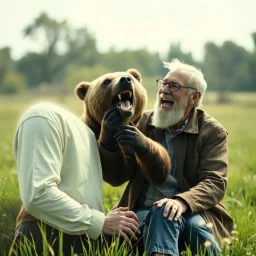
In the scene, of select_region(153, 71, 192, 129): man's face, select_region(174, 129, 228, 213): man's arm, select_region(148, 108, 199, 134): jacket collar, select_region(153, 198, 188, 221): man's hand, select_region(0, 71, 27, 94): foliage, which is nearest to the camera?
select_region(153, 198, 188, 221): man's hand

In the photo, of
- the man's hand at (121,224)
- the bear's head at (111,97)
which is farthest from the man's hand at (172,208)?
the bear's head at (111,97)

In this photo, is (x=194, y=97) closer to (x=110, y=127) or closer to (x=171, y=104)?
(x=171, y=104)

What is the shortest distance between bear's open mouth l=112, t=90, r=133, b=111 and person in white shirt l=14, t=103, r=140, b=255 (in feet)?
1.39

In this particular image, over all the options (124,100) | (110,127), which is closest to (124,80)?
(124,100)

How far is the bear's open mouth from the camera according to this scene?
3.83 meters

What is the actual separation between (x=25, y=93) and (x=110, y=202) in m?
69.1

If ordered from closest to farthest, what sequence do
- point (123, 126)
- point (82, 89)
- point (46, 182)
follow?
point (46, 182) < point (123, 126) < point (82, 89)

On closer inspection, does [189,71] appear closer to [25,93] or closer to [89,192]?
[89,192]

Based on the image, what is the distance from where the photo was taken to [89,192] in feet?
11.3

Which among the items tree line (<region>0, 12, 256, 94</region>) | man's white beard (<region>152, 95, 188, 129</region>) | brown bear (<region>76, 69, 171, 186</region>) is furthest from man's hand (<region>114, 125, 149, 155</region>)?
tree line (<region>0, 12, 256, 94</region>)

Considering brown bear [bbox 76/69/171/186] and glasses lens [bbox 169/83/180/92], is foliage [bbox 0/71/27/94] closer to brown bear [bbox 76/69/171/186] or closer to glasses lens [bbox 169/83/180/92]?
glasses lens [bbox 169/83/180/92]

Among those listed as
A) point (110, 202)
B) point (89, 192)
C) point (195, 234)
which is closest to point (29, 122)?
point (89, 192)

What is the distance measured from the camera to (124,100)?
393cm

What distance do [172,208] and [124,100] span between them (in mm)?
943
